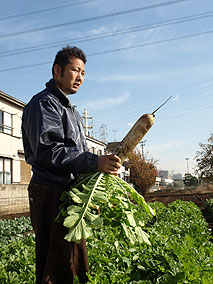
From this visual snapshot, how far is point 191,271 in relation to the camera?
294cm

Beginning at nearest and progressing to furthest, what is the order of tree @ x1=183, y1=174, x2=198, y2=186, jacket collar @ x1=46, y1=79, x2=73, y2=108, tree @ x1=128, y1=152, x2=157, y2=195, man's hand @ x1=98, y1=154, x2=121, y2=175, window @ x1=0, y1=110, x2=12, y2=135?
1. man's hand @ x1=98, y1=154, x2=121, y2=175
2. jacket collar @ x1=46, y1=79, x2=73, y2=108
3. window @ x1=0, y1=110, x2=12, y2=135
4. tree @ x1=128, y1=152, x2=157, y2=195
5. tree @ x1=183, y1=174, x2=198, y2=186

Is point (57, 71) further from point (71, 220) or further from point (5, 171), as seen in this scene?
point (5, 171)

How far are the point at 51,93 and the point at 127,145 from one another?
2.30 ft

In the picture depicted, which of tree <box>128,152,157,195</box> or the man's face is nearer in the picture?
the man's face

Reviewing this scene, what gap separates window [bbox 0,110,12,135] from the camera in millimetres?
A: 19281

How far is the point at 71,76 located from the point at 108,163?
0.76m

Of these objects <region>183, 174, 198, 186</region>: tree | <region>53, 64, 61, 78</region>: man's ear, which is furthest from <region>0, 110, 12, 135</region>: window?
<region>183, 174, 198, 186</region>: tree

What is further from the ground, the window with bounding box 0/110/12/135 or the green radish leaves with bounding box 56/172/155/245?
the window with bounding box 0/110/12/135

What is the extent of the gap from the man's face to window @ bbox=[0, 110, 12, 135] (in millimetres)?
17796

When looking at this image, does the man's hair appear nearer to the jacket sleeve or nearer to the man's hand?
the jacket sleeve

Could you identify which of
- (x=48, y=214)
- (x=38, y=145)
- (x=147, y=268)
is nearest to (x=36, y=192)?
(x=48, y=214)

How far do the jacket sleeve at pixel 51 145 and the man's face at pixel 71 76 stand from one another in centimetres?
29

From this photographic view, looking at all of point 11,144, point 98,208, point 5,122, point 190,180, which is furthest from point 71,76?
point 190,180

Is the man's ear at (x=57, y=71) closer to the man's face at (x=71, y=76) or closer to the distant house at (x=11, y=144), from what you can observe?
the man's face at (x=71, y=76)
